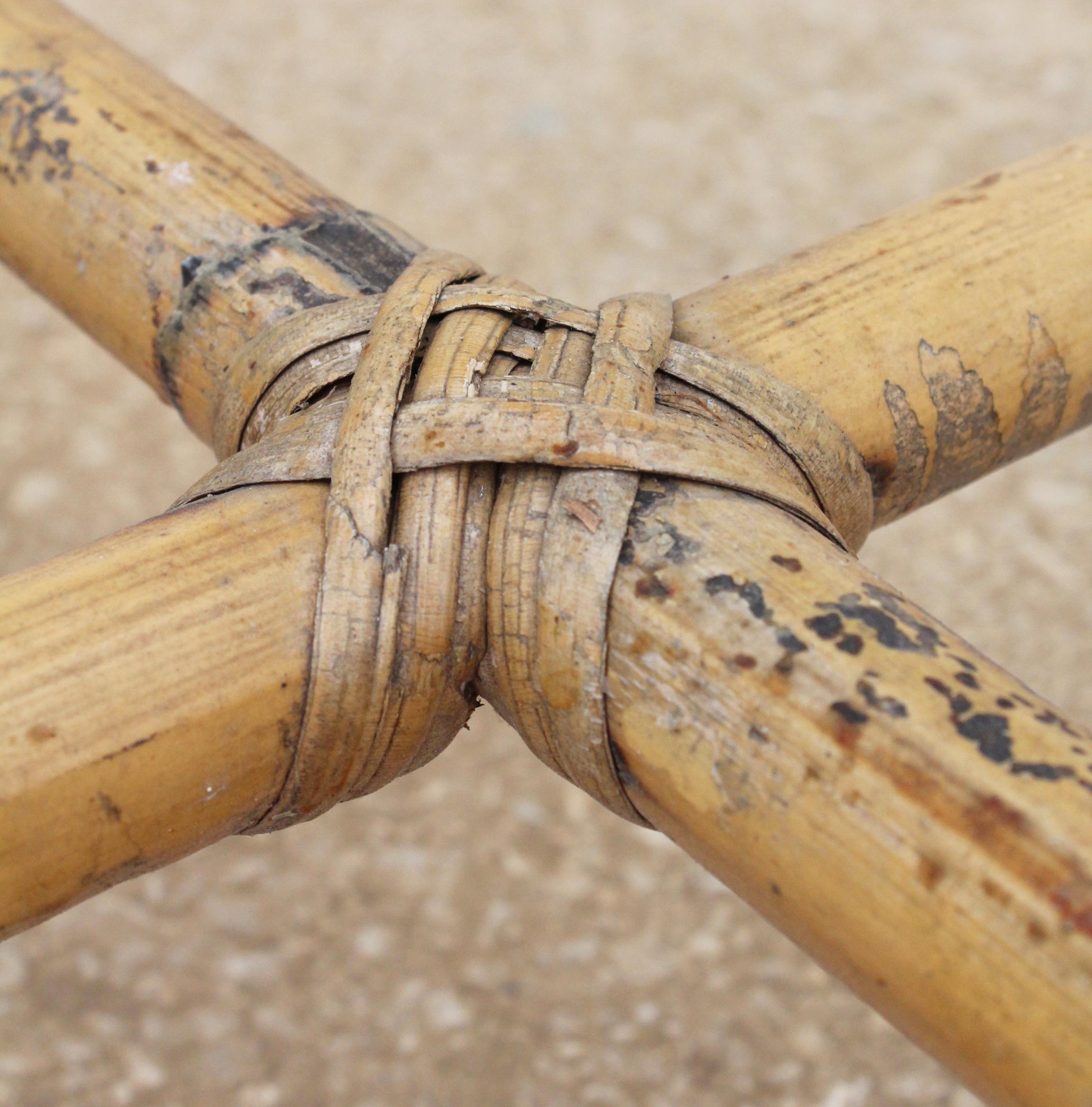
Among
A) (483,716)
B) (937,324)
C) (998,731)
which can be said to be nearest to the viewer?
Result: (998,731)

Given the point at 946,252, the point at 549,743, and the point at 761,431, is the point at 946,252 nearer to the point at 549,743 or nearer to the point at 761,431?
the point at 761,431

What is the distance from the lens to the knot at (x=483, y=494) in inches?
19.5

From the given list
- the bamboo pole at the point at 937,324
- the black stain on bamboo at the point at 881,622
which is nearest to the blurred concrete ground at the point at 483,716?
Result: the bamboo pole at the point at 937,324

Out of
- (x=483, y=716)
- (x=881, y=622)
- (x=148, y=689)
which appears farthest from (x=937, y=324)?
(x=483, y=716)

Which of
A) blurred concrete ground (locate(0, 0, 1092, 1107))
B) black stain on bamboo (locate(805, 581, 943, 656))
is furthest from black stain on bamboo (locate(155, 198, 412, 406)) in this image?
blurred concrete ground (locate(0, 0, 1092, 1107))

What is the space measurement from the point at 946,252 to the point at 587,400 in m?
0.22

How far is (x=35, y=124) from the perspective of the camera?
71 cm

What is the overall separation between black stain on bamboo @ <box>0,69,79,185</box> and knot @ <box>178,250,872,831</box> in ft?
0.77

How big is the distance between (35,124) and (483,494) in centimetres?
36

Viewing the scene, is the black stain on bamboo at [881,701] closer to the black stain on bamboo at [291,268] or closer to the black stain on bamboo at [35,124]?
the black stain on bamboo at [291,268]

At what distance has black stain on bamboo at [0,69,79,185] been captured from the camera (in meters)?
0.70

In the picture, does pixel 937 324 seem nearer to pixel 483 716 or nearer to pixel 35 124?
pixel 35 124

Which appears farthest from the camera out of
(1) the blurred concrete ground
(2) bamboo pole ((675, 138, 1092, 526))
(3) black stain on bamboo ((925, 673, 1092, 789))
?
(1) the blurred concrete ground

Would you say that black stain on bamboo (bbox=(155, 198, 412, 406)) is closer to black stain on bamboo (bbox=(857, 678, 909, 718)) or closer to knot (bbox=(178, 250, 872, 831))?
knot (bbox=(178, 250, 872, 831))
